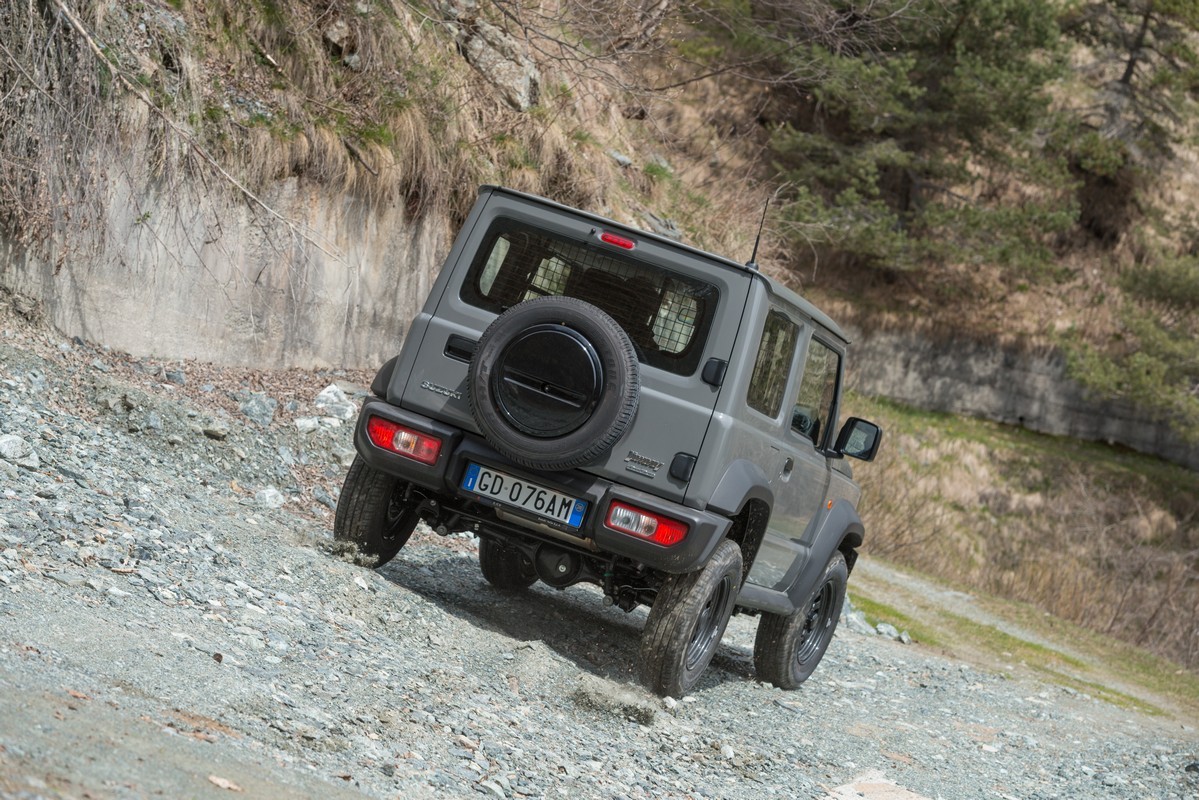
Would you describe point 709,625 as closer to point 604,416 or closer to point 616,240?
point 604,416

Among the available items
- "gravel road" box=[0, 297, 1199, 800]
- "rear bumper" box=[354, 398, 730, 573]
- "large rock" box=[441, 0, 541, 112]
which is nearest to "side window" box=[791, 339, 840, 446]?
"rear bumper" box=[354, 398, 730, 573]

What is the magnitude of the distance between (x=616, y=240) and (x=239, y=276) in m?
5.46

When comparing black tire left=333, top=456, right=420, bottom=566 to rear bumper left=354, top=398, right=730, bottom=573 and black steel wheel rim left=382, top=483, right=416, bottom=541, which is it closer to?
black steel wheel rim left=382, top=483, right=416, bottom=541

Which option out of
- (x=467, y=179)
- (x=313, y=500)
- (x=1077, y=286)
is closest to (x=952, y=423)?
(x=1077, y=286)

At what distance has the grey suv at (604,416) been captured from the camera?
5809 mm

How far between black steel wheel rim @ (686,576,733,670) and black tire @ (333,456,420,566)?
65.0 inches

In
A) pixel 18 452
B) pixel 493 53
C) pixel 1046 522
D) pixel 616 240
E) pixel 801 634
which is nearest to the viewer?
pixel 616 240

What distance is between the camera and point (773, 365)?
21.1ft

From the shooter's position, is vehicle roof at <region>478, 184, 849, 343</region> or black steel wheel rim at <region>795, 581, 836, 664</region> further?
black steel wheel rim at <region>795, 581, 836, 664</region>

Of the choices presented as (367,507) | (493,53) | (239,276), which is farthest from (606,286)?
(493,53)

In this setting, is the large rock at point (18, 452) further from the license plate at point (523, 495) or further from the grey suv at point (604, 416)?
the license plate at point (523, 495)

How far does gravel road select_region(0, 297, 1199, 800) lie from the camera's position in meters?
3.95

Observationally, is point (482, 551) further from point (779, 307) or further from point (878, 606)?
point (878, 606)

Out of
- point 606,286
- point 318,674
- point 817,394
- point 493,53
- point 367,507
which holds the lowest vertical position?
point 318,674
